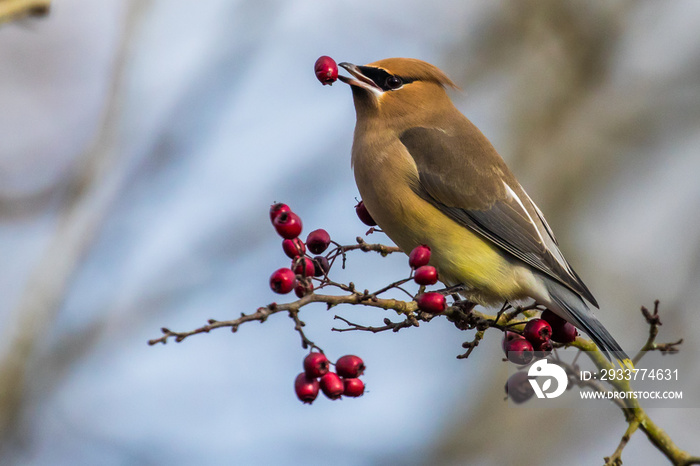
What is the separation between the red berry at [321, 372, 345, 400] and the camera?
2.88 meters

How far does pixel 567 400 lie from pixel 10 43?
6.13 meters

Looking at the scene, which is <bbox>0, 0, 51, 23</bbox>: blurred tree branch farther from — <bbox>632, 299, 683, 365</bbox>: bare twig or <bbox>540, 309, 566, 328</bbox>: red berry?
<bbox>540, 309, 566, 328</bbox>: red berry

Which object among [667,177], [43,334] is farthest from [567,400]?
[667,177]

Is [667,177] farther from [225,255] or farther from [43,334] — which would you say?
[43,334]

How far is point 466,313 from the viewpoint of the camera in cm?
332

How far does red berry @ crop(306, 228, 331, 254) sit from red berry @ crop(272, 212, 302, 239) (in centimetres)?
25

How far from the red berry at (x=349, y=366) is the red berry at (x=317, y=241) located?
1.68 ft

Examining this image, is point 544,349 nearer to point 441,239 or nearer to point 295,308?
point 441,239

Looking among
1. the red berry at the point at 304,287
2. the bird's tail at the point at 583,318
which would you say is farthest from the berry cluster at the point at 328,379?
the bird's tail at the point at 583,318

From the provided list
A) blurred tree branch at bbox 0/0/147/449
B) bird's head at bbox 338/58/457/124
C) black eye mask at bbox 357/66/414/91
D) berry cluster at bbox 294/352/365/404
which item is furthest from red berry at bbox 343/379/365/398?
blurred tree branch at bbox 0/0/147/449

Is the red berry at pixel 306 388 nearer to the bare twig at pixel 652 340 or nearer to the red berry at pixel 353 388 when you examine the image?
the red berry at pixel 353 388

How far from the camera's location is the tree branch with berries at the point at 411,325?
2.70 m

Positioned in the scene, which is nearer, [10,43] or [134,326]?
[134,326]

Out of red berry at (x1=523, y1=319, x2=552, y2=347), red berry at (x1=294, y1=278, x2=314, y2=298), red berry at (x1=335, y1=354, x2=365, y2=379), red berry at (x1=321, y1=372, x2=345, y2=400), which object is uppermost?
red berry at (x1=523, y1=319, x2=552, y2=347)
